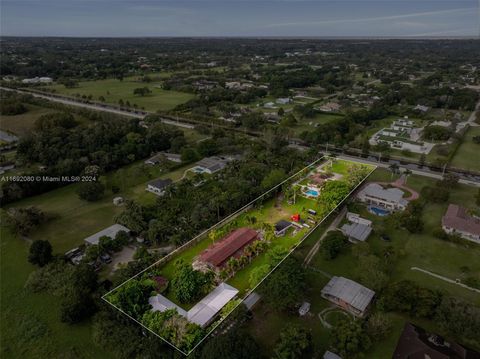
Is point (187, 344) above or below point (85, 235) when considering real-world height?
above

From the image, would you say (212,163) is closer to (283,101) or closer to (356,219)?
(356,219)

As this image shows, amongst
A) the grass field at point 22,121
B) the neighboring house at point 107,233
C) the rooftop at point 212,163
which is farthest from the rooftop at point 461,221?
the grass field at point 22,121

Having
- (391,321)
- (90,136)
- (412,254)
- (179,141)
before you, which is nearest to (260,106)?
(179,141)

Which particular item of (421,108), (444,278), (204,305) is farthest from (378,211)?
(421,108)

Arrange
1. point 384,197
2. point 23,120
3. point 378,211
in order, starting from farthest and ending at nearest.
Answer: point 23,120, point 384,197, point 378,211

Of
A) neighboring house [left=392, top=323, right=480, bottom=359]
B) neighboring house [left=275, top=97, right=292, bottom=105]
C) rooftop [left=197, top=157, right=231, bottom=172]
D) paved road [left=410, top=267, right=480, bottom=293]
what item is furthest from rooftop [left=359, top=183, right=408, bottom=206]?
neighboring house [left=275, top=97, right=292, bottom=105]

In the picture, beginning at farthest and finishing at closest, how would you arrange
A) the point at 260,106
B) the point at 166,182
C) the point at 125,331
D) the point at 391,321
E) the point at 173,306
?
the point at 260,106
the point at 166,182
the point at 391,321
the point at 125,331
the point at 173,306

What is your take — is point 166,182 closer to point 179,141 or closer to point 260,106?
point 179,141

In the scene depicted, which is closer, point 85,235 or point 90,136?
point 85,235
